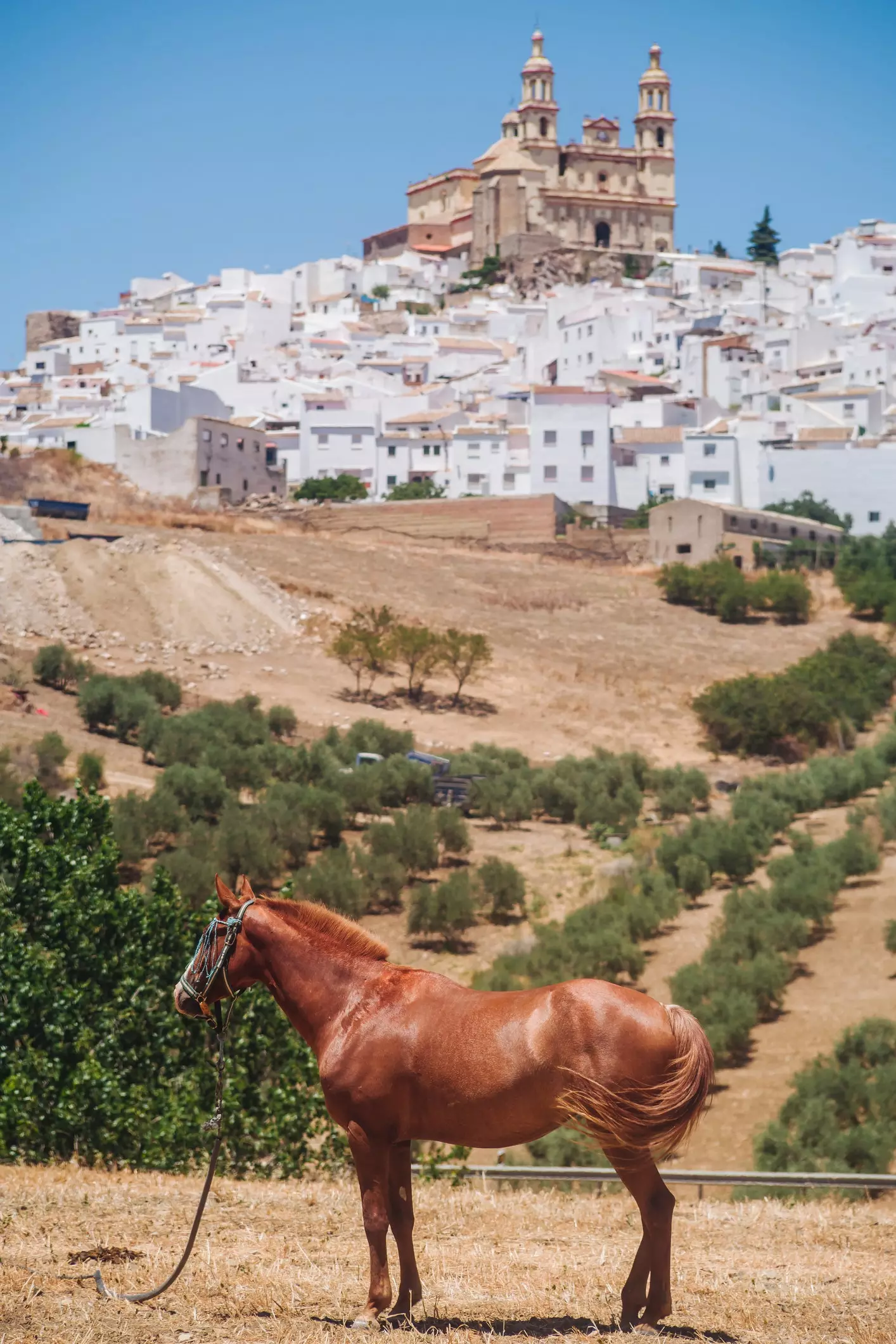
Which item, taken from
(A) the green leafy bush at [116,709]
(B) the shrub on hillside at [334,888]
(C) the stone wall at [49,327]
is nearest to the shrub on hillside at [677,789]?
(B) the shrub on hillside at [334,888]

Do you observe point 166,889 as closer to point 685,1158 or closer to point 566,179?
point 685,1158

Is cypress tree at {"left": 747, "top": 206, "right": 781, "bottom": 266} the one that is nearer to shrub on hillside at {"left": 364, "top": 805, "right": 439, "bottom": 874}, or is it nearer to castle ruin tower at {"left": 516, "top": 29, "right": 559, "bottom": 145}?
castle ruin tower at {"left": 516, "top": 29, "right": 559, "bottom": 145}

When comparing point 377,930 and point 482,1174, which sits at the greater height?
point 482,1174

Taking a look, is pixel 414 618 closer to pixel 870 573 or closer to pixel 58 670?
pixel 58 670

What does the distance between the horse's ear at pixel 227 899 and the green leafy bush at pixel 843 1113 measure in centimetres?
940

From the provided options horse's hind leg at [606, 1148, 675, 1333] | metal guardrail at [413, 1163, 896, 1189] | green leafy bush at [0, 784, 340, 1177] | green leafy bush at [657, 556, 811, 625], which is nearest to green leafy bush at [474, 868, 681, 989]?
green leafy bush at [0, 784, 340, 1177]

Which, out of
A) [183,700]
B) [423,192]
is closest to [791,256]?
[423,192]

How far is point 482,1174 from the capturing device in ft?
30.9

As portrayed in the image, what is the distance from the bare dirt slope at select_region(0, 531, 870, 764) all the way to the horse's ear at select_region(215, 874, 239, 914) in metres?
31.7

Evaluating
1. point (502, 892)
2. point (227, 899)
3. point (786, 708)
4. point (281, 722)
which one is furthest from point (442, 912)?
point (227, 899)

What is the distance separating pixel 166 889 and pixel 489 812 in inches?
742

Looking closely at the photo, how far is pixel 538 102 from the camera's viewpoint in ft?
358

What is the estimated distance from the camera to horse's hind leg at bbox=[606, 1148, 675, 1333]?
5527 millimetres

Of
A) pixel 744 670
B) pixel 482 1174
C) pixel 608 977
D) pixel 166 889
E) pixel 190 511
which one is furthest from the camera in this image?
pixel 190 511
